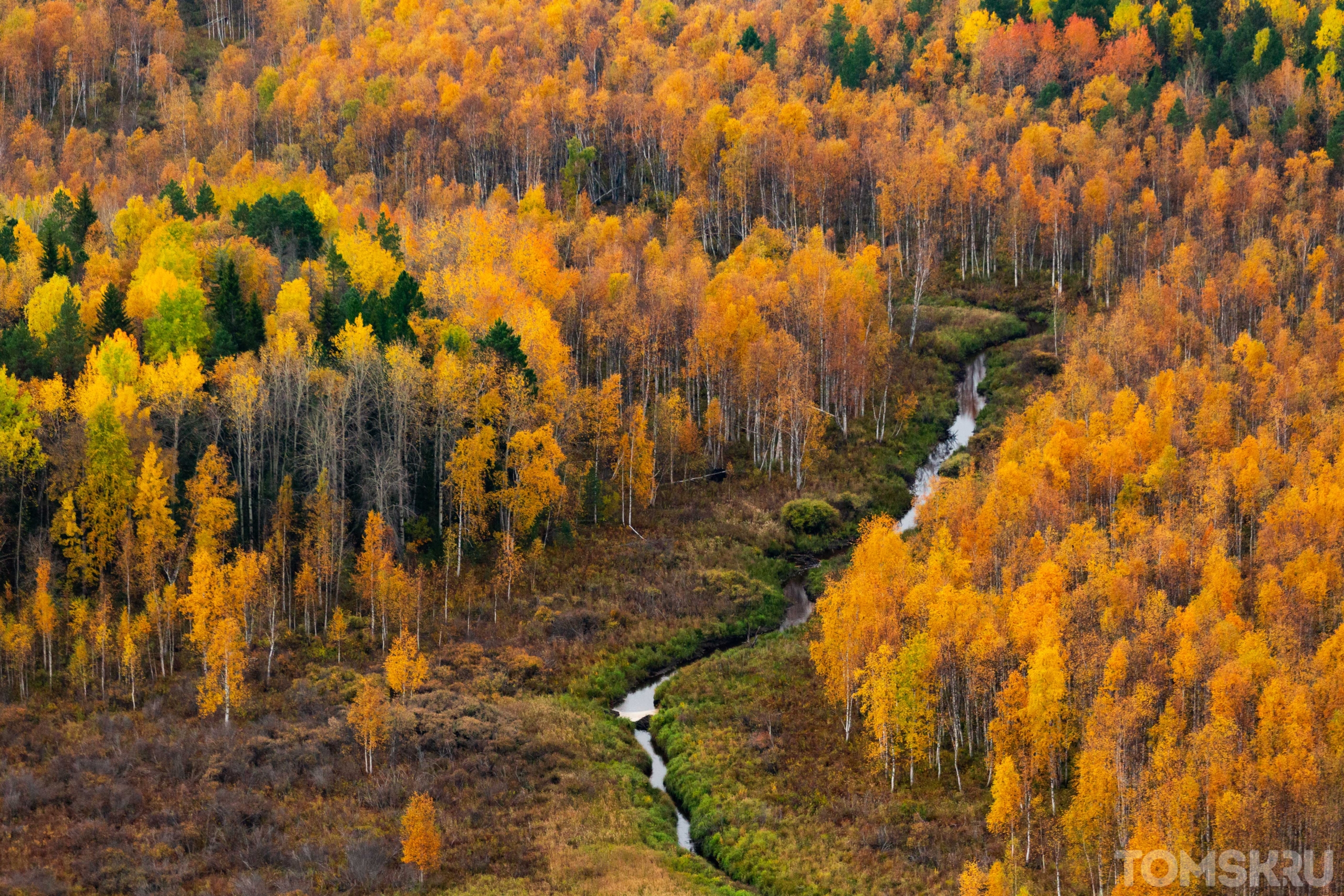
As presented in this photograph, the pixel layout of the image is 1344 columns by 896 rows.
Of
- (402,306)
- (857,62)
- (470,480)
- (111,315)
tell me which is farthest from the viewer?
(857,62)

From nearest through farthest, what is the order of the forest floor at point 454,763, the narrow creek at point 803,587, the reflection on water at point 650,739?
the forest floor at point 454,763 → the reflection on water at point 650,739 → the narrow creek at point 803,587

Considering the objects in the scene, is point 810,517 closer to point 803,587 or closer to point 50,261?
point 803,587

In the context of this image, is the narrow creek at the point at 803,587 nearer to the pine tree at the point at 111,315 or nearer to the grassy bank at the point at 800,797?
the grassy bank at the point at 800,797

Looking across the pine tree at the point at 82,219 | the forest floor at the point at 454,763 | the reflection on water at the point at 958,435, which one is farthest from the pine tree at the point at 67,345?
the reflection on water at the point at 958,435

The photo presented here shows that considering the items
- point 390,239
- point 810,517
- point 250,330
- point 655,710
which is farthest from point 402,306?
point 655,710

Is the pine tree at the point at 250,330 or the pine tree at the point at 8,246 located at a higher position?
the pine tree at the point at 8,246

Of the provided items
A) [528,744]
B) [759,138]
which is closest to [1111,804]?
[528,744]

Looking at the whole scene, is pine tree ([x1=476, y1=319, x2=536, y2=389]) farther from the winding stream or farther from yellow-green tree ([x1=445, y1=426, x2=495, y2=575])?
the winding stream

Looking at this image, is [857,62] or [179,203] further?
[857,62]
